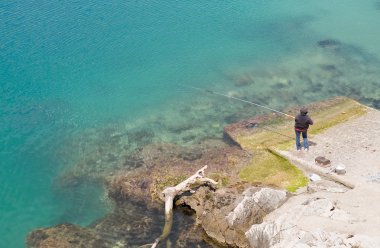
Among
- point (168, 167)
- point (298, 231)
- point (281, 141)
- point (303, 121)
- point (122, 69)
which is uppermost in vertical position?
point (303, 121)

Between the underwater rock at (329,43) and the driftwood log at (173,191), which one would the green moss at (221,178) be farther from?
the underwater rock at (329,43)

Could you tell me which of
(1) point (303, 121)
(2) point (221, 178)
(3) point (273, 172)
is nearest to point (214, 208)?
(2) point (221, 178)

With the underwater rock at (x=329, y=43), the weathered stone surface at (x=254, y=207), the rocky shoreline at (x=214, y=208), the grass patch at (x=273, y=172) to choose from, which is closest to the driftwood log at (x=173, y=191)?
the rocky shoreline at (x=214, y=208)

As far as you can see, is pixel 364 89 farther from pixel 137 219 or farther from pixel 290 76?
pixel 137 219

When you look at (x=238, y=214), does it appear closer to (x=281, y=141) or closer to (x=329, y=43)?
(x=281, y=141)

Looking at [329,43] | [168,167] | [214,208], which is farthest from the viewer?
[329,43]

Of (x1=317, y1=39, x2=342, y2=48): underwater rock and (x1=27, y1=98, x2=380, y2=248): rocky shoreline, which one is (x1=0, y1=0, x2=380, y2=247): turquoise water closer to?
(x1=317, y1=39, x2=342, y2=48): underwater rock
